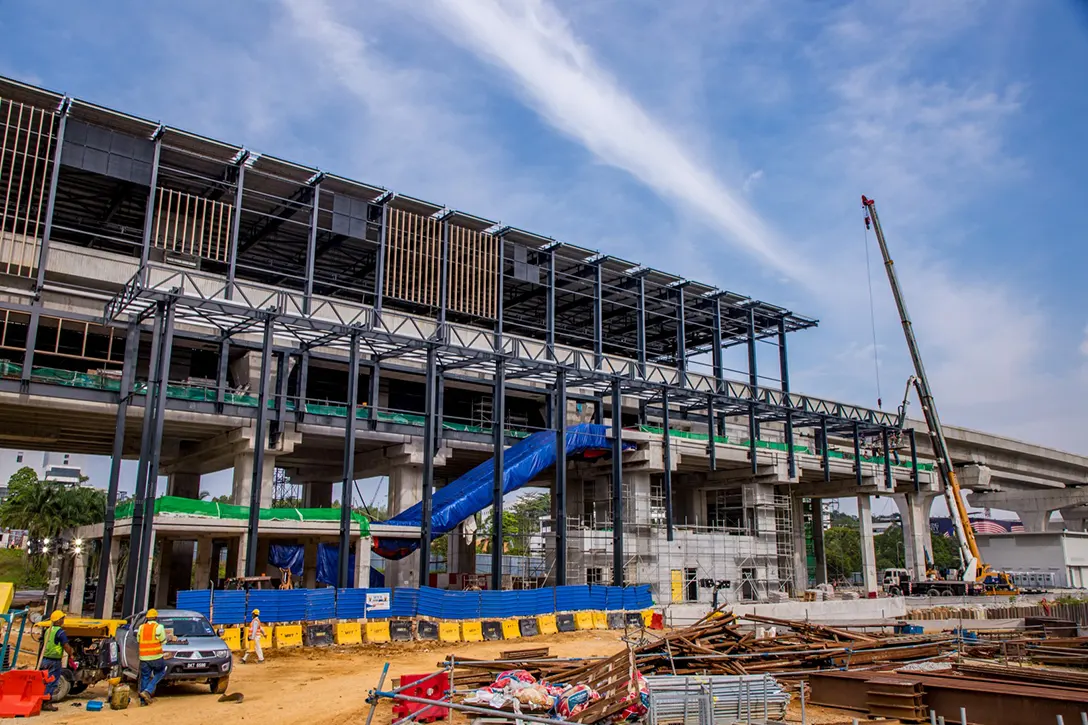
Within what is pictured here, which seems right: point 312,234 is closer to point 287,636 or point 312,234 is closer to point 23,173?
point 23,173

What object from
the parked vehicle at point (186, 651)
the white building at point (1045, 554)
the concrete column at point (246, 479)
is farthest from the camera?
the white building at point (1045, 554)

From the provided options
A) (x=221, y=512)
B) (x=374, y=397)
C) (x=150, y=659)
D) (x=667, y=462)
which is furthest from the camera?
(x=667, y=462)

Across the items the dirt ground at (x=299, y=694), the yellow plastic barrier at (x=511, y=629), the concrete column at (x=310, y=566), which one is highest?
the concrete column at (x=310, y=566)

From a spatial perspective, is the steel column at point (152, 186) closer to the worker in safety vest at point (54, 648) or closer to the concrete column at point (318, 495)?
the concrete column at point (318, 495)

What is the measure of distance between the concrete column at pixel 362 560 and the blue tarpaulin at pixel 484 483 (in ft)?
3.31

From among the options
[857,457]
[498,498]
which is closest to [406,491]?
[498,498]

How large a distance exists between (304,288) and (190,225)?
728cm

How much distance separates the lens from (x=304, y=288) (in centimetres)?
5050

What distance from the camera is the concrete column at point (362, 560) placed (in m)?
38.0

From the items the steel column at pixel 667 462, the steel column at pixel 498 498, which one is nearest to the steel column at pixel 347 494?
the steel column at pixel 498 498

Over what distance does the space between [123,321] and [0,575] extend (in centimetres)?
6064

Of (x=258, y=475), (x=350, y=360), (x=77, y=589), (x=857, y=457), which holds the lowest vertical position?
(x=77, y=589)

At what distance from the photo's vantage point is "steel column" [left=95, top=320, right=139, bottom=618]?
32.1 m

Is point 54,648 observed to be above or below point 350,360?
below
